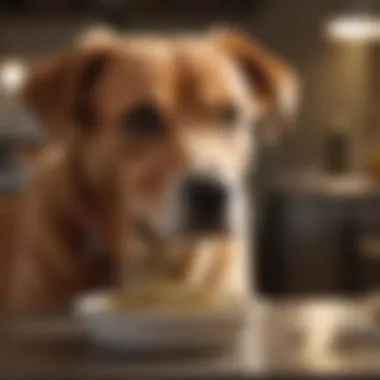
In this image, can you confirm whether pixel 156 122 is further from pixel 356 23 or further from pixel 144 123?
pixel 356 23

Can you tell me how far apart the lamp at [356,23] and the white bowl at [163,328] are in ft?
2.43

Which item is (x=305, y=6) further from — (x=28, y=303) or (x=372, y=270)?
(x=28, y=303)

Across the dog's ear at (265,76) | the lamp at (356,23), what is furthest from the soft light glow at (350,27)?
the dog's ear at (265,76)

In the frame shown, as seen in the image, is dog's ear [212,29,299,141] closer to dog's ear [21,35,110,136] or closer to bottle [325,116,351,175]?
bottle [325,116,351,175]

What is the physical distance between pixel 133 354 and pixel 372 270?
31.7 inches

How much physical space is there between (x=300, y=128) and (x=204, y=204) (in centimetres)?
22

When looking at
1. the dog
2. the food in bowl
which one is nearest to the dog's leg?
the dog

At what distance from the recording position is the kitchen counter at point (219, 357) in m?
0.87

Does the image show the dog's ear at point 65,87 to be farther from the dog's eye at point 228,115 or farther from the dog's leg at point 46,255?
the dog's eye at point 228,115

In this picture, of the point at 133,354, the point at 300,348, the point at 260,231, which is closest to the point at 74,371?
the point at 133,354

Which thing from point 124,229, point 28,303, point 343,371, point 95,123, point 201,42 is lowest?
point 343,371

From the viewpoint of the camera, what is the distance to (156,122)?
4.95ft

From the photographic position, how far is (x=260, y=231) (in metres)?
1.58

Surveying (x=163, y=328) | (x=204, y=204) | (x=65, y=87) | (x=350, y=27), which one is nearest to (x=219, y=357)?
(x=163, y=328)
